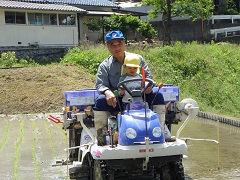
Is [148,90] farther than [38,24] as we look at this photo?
No

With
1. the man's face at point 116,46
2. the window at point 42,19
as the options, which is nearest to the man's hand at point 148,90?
the man's face at point 116,46

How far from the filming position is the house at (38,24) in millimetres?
23594

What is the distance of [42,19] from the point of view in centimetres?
2512

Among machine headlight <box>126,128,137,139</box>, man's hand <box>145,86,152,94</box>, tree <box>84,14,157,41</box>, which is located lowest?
machine headlight <box>126,128,137,139</box>

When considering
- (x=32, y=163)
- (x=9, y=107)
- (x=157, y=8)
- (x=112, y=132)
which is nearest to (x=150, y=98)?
(x=112, y=132)

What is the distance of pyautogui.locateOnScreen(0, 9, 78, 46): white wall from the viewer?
23.5 meters

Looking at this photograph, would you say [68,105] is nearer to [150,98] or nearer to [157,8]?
[150,98]

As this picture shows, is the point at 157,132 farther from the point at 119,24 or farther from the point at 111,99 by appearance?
the point at 119,24

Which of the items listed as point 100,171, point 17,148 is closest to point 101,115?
point 100,171

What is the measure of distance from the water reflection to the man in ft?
5.38

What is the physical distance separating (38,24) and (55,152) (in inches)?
708

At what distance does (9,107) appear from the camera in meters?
13.9

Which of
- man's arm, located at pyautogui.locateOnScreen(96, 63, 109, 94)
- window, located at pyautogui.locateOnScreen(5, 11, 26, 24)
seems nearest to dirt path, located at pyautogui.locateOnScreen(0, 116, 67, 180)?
man's arm, located at pyautogui.locateOnScreen(96, 63, 109, 94)

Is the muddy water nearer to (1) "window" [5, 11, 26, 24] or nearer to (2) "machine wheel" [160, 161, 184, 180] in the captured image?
(2) "machine wheel" [160, 161, 184, 180]
